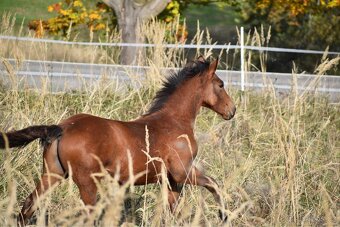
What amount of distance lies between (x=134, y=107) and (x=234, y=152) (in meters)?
1.94

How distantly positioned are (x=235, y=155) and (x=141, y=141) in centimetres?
209

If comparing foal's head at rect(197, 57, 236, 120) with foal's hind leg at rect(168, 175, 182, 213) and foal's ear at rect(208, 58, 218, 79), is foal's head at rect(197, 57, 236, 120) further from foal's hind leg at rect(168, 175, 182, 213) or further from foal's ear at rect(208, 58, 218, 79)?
foal's hind leg at rect(168, 175, 182, 213)

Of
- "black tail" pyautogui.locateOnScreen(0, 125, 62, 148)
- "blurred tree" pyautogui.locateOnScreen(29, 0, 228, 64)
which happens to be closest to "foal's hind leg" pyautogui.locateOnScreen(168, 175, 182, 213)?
"black tail" pyautogui.locateOnScreen(0, 125, 62, 148)

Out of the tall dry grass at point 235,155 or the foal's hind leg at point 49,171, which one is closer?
the foal's hind leg at point 49,171

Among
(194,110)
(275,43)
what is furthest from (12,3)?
(194,110)

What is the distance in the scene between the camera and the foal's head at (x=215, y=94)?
7.09m

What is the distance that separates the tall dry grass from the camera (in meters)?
6.11

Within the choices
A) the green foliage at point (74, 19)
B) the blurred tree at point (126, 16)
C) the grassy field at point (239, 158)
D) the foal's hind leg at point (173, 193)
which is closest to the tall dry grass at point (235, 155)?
the grassy field at point (239, 158)

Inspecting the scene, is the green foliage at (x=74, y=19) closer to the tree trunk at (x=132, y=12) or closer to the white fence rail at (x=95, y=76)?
the tree trunk at (x=132, y=12)

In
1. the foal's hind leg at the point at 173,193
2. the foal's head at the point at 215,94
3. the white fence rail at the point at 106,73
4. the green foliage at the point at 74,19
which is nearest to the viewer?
the foal's hind leg at the point at 173,193

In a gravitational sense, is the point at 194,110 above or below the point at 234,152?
above

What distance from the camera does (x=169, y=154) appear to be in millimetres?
6391

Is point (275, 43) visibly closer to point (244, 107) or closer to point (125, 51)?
point (125, 51)

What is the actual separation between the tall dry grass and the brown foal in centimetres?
17
